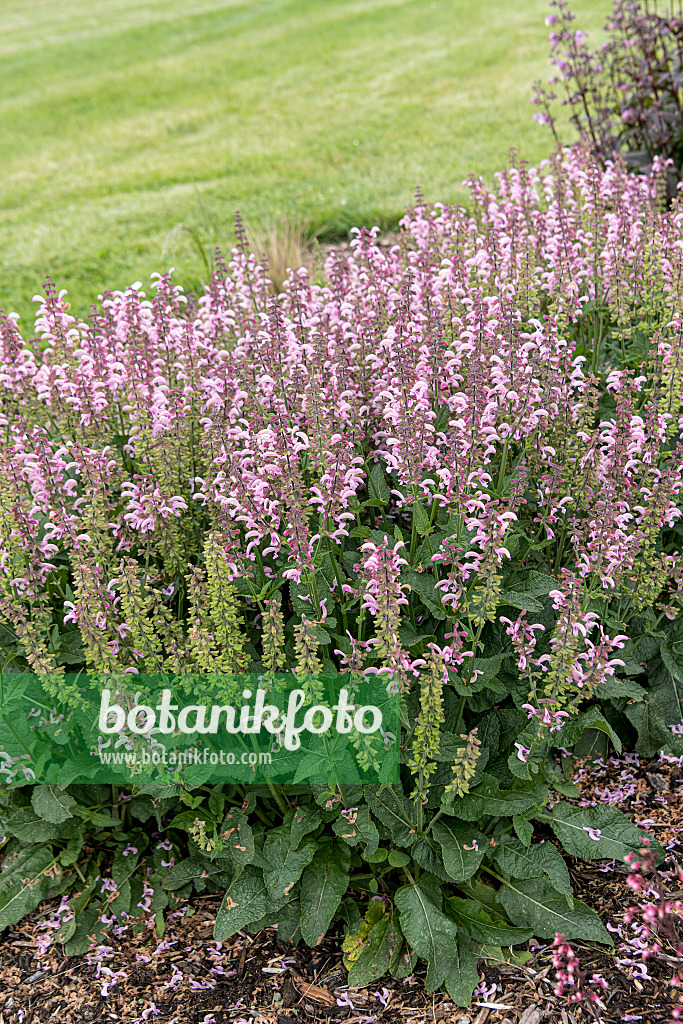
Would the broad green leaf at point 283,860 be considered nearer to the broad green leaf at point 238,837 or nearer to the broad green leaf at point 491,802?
the broad green leaf at point 238,837

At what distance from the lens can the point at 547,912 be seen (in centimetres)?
285

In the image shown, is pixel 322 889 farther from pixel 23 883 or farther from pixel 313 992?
pixel 23 883

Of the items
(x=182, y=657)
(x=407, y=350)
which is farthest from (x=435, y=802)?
(x=407, y=350)

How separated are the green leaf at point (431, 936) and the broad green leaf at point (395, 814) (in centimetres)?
20

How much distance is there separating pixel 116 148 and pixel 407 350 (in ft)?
38.1

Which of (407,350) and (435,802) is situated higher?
(407,350)

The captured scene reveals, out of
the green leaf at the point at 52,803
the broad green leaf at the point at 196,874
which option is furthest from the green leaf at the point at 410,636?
the green leaf at the point at 52,803

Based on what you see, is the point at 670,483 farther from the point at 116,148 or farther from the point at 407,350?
the point at 116,148

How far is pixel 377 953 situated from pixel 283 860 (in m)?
0.43

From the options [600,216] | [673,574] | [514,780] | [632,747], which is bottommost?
[632,747]

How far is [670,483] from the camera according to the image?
3004mm

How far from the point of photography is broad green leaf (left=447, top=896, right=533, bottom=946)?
283 centimetres

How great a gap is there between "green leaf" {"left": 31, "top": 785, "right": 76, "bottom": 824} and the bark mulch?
52cm

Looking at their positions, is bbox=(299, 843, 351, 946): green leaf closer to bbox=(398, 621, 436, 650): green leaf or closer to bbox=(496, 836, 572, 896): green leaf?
bbox=(496, 836, 572, 896): green leaf
